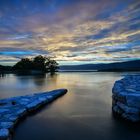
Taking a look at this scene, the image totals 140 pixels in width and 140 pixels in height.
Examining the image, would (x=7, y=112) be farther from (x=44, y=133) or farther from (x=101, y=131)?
(x=101, y=131)

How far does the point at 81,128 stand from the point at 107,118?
1283mm

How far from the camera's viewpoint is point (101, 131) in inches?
210

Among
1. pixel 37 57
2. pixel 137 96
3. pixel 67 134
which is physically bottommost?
pixel 67 134

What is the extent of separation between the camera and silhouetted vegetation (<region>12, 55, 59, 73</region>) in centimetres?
6156

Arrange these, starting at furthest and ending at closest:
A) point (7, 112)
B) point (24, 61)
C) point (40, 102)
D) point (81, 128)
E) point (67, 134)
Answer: point (24, 61)
point (40, 102)
point (7, 112)
point (81, 128)
point (67, 134)

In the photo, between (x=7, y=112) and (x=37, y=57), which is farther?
(x=37, y=57)

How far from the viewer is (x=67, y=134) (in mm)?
5168

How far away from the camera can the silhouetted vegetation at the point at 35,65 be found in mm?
61562

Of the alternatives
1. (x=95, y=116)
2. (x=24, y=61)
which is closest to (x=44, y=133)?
(x=95, y=116)

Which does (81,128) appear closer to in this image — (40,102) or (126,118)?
(126,118)

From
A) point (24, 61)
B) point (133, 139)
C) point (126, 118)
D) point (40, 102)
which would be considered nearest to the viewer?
point (133, 139)

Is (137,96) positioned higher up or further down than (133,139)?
higher up

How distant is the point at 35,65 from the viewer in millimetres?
62531

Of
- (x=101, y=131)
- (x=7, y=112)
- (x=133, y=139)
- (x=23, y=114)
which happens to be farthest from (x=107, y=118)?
(x=7, y=112)
